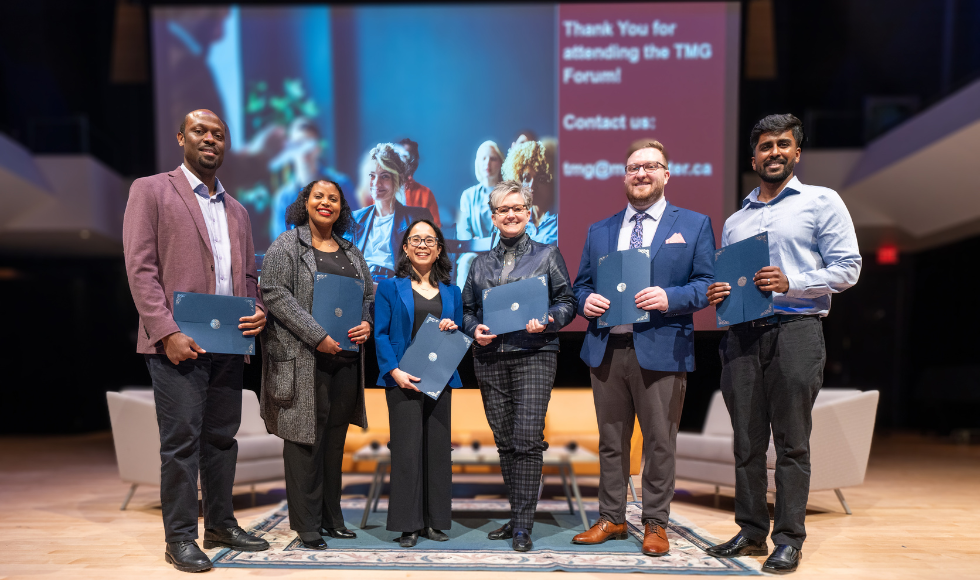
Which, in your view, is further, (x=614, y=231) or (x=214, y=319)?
(x=614, y=231)

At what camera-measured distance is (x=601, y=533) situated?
3084mm

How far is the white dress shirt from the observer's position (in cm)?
299

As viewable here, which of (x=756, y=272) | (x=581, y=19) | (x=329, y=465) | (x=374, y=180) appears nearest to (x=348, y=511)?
(x=329, y=465)

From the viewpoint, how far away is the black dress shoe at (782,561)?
8.98ft

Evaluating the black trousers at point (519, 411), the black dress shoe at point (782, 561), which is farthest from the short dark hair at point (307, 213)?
the black dress shoe at point (782, 561)

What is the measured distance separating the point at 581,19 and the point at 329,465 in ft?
14.0

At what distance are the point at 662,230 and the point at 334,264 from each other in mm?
1529

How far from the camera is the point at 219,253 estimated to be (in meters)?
2.94

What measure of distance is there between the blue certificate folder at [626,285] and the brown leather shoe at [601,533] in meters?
0.97

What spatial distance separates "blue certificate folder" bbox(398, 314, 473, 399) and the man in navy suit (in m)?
0.62

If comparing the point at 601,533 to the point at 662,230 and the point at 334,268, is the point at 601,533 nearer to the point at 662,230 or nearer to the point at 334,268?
the point at 662,230

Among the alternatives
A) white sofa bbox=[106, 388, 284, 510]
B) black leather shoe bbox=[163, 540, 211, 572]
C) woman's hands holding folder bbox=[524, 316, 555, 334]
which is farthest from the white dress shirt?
white sofa bbox=[106, 388, 284, 510]

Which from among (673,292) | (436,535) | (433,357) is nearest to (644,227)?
(673,292)

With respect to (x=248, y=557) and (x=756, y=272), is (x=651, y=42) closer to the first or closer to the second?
(x=756, y=272)
